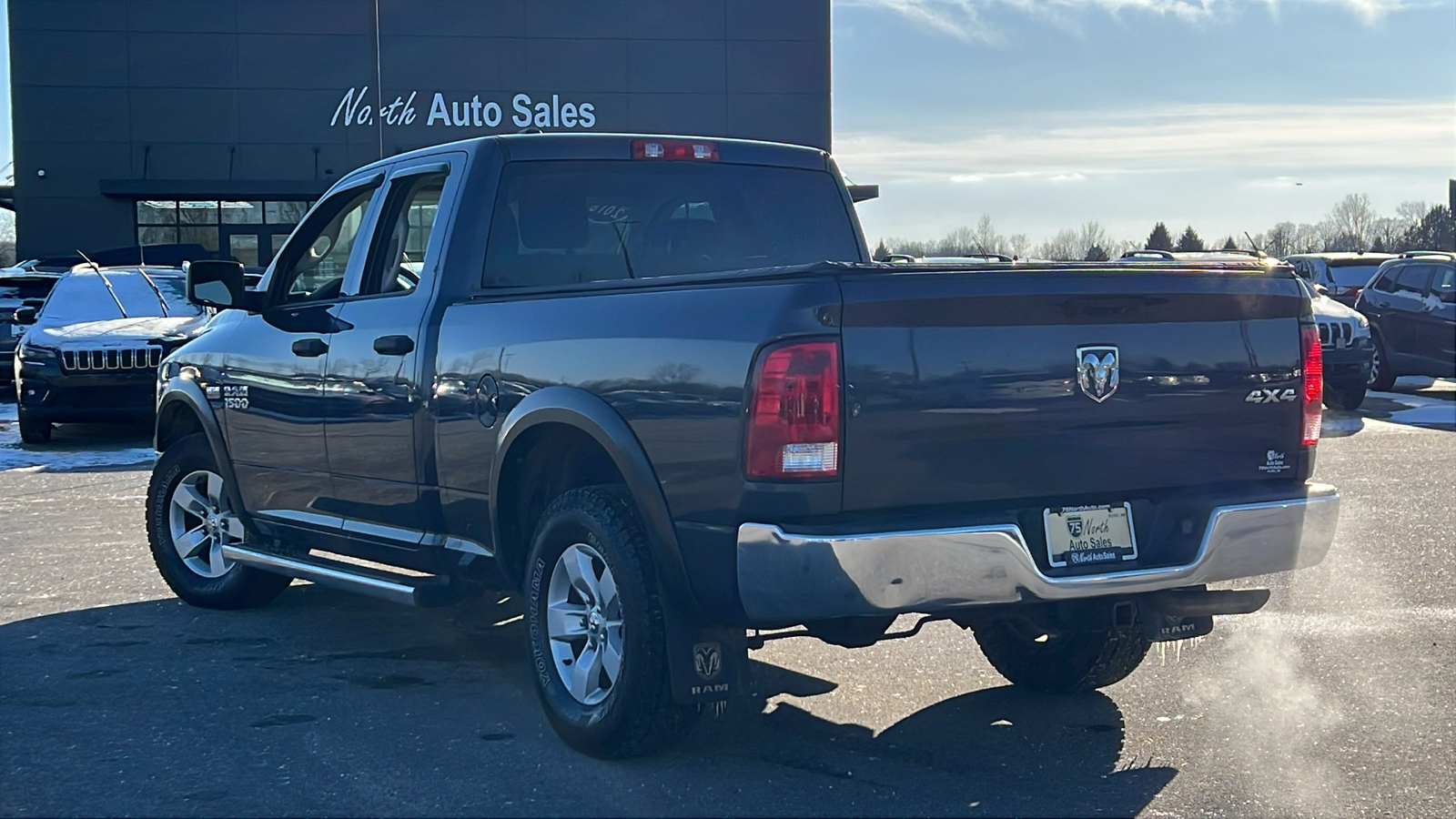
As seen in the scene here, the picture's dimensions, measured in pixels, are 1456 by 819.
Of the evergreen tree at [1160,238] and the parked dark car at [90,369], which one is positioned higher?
the evergreen tree at [1160,238]

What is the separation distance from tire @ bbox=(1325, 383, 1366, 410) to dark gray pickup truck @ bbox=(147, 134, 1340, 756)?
1290 centimetres

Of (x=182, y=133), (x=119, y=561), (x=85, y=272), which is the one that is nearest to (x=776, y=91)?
(x=182, y=133)

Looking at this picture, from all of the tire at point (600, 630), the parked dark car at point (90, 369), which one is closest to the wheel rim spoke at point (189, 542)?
the tire at point (600, 630)

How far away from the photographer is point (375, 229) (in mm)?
6172

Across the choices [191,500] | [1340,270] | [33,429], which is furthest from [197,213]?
[191,500]

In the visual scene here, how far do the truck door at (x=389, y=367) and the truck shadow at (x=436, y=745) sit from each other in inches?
25.5

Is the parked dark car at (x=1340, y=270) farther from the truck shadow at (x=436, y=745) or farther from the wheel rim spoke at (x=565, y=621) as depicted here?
the wheel rim spoke at (x=565, y=621)

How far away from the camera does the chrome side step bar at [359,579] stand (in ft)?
18.0

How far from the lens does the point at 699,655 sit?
4.45 meters

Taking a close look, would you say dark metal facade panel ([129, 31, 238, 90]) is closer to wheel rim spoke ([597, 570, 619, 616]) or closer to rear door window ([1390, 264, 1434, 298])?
rear door window ([1390, 264, 1434, 298])

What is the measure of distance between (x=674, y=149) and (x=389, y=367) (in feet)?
4.60

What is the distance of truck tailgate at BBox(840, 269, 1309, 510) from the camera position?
162 inches

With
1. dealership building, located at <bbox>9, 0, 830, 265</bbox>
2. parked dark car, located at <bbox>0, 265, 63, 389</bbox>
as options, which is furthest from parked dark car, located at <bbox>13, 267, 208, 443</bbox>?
dealership building, located at <bbox>9, 0, 830, 265</bbox>

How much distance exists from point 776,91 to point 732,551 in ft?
118
